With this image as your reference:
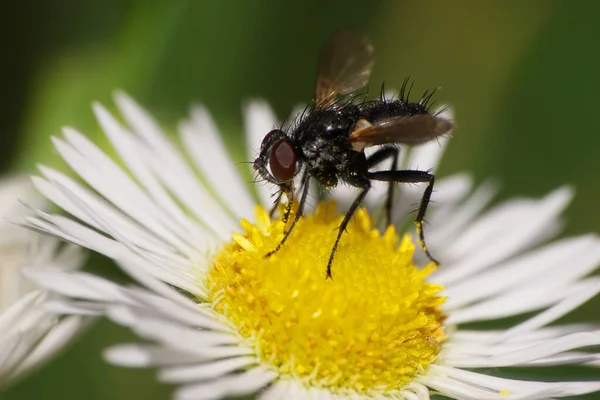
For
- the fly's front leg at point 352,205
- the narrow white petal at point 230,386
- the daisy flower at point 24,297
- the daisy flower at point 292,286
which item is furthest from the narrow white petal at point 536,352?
the daisy flower at point 24,297

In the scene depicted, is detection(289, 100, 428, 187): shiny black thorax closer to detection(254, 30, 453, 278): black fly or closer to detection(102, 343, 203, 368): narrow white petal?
detection(254, 30, 453, 278): black fly

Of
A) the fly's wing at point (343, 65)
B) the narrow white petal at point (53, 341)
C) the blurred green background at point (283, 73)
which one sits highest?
the blurred green background at point (283, 73)

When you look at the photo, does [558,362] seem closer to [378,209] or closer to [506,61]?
[378,209]

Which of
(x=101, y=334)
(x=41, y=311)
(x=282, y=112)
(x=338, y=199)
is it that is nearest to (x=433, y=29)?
(x=282, y=112)

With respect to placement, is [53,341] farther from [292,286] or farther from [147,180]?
[147,180]

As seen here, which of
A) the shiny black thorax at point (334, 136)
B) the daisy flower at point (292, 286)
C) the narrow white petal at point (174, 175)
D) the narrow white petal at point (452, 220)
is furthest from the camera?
the narrow white petal at point (452, 220)

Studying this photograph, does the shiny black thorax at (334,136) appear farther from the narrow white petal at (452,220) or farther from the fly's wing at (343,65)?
the narrow white petal at (452,220)

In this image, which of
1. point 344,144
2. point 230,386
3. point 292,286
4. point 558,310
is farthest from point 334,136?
point 230,386
